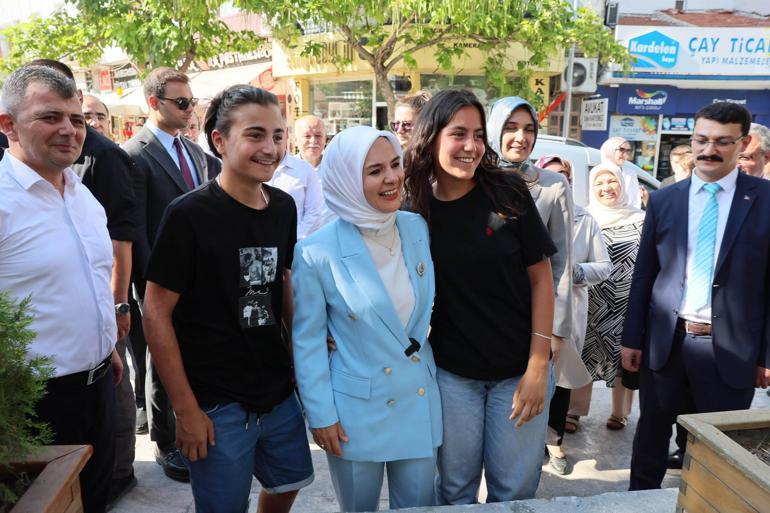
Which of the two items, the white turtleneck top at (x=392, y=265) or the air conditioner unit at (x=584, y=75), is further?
the air conditioner unit at (x=584, y=75)

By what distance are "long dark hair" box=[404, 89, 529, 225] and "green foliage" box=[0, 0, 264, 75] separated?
8.63 metres

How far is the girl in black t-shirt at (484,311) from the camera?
2057mm

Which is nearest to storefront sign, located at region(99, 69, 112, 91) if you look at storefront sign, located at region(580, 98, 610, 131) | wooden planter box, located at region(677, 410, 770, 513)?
storefront sign, located at region(580, 98, 610, 131)

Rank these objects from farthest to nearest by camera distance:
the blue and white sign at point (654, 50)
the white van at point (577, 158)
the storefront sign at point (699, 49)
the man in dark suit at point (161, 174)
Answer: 1. the blue and white sign at point (654, 50)
2. the storefront sign at point (699, 49)
3. the white van at point (577, 158)
4. the man in dark suit at point (161, 174)

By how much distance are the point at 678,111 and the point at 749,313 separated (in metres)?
15.2

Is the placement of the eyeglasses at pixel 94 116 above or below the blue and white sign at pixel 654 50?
below

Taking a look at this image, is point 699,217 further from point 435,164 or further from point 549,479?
point 549,479

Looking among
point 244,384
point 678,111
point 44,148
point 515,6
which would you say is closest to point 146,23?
point 515,6

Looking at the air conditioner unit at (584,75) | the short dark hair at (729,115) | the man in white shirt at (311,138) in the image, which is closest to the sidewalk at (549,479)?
the short dark hair at (729,115)

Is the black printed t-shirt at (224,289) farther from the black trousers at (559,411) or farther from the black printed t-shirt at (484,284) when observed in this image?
the black trousers at (559,411)

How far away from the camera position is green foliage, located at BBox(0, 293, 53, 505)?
4.34 feet

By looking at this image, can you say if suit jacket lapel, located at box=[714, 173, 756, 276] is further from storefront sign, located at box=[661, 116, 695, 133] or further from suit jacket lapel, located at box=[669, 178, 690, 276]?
storefront sign, located at box=[661, 116, 695, 133]

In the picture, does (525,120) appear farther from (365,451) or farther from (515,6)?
(515,6)

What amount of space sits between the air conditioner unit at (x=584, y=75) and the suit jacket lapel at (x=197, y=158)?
12.8 m
